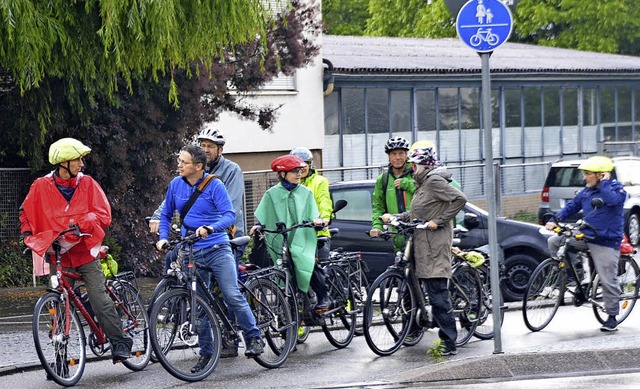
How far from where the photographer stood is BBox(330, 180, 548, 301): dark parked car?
15445 millimetres

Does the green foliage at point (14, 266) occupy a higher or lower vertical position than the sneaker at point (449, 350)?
higher

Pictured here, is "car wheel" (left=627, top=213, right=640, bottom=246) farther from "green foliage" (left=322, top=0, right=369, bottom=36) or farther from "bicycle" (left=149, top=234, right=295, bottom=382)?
"green foliage" (left=322, top=0, right=369, bottom=36)

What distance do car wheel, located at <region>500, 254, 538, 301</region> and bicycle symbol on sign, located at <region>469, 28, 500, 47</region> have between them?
6.68 m

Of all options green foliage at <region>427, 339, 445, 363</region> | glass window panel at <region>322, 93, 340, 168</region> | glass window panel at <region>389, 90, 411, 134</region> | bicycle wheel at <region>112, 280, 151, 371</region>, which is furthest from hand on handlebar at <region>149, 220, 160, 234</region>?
glass window panel at <region>389, 90, 411, 134</region>

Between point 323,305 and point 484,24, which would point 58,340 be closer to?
point 323,305

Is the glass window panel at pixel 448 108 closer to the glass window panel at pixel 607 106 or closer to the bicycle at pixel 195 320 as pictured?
the glass window panel at pixel 607 106

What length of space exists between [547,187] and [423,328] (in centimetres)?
1430

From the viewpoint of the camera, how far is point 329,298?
10961mm

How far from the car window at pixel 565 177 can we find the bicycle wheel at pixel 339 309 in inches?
535

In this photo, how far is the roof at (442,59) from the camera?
29755 millimetres

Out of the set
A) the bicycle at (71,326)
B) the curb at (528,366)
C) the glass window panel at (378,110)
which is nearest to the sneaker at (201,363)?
the bicycle at (71,326)

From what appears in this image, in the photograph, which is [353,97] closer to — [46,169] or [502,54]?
[502,54]

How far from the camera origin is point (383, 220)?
11125 mm

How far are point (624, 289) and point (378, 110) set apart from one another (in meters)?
17.6
